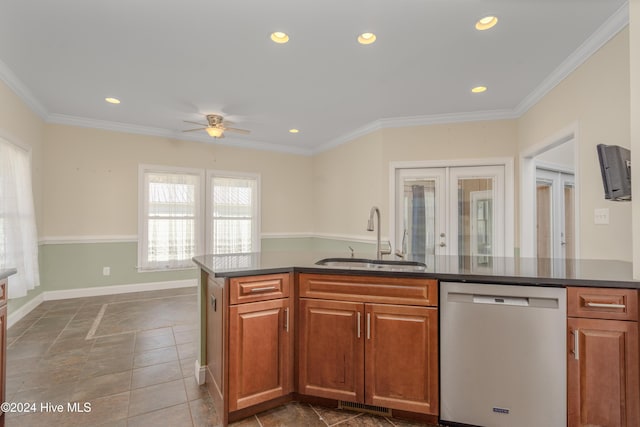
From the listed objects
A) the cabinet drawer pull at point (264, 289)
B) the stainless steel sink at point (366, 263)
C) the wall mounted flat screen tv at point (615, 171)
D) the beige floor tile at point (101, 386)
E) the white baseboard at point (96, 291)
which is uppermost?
the wall mounted flat screen tv at point (615, 171)

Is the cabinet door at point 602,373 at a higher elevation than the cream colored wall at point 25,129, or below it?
below

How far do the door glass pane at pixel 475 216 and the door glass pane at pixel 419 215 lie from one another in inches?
14.9

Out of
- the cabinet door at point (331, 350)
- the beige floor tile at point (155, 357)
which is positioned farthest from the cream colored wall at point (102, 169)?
the cabinet door at point (331, 350)

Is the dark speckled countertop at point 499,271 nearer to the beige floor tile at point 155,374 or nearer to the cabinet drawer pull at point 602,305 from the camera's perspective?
the cabinet drawer pull at point 602,305

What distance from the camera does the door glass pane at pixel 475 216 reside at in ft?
13.7

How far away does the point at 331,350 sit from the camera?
190cm

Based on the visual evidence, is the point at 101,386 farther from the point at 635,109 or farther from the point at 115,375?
the point at 635,109

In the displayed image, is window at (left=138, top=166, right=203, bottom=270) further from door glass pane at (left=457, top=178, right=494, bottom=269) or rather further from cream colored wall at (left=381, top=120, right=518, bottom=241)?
door glass pane at (left=457, top=178, right=494, bottom=269)

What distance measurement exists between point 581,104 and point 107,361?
487cm

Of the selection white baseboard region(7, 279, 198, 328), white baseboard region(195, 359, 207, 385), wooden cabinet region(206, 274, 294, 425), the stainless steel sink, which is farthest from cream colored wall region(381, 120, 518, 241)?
white baseboard region(7, 279, 198, 328)

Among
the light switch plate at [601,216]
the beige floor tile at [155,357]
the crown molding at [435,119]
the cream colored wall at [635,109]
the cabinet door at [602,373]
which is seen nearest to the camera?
the cabinet door at [602,373]

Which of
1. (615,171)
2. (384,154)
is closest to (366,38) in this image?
(615,171)

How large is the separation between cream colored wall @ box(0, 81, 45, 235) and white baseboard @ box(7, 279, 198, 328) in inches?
37.2

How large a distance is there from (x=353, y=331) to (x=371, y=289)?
29cm
